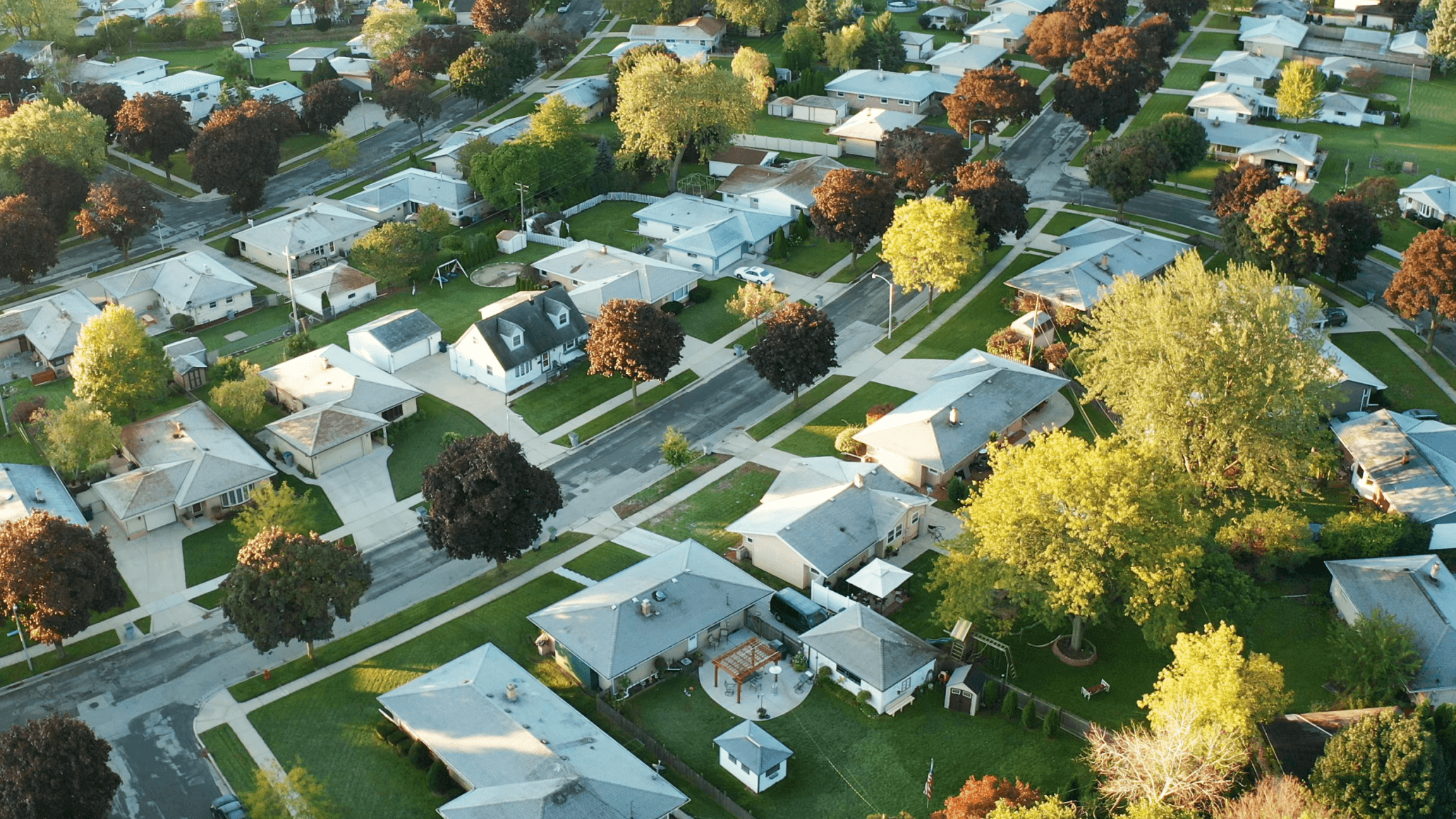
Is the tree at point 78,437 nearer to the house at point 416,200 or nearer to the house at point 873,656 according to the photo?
the house at point 416,200

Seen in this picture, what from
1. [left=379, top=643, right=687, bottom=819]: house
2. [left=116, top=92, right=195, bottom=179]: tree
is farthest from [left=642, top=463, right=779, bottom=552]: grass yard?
[left=116, top=92, right=195, bottom=179]: tree

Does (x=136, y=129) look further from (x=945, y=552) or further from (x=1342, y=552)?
(x=1342, y=552)

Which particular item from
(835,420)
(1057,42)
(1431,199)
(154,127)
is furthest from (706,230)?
(1431,199)

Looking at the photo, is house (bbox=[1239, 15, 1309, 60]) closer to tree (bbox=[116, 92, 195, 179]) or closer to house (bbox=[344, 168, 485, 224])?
house (bbox=[344, 168, 485, 224])

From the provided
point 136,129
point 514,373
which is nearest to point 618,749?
point 514,373

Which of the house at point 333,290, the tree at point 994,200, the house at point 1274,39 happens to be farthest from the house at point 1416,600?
the house at point 1274,39
